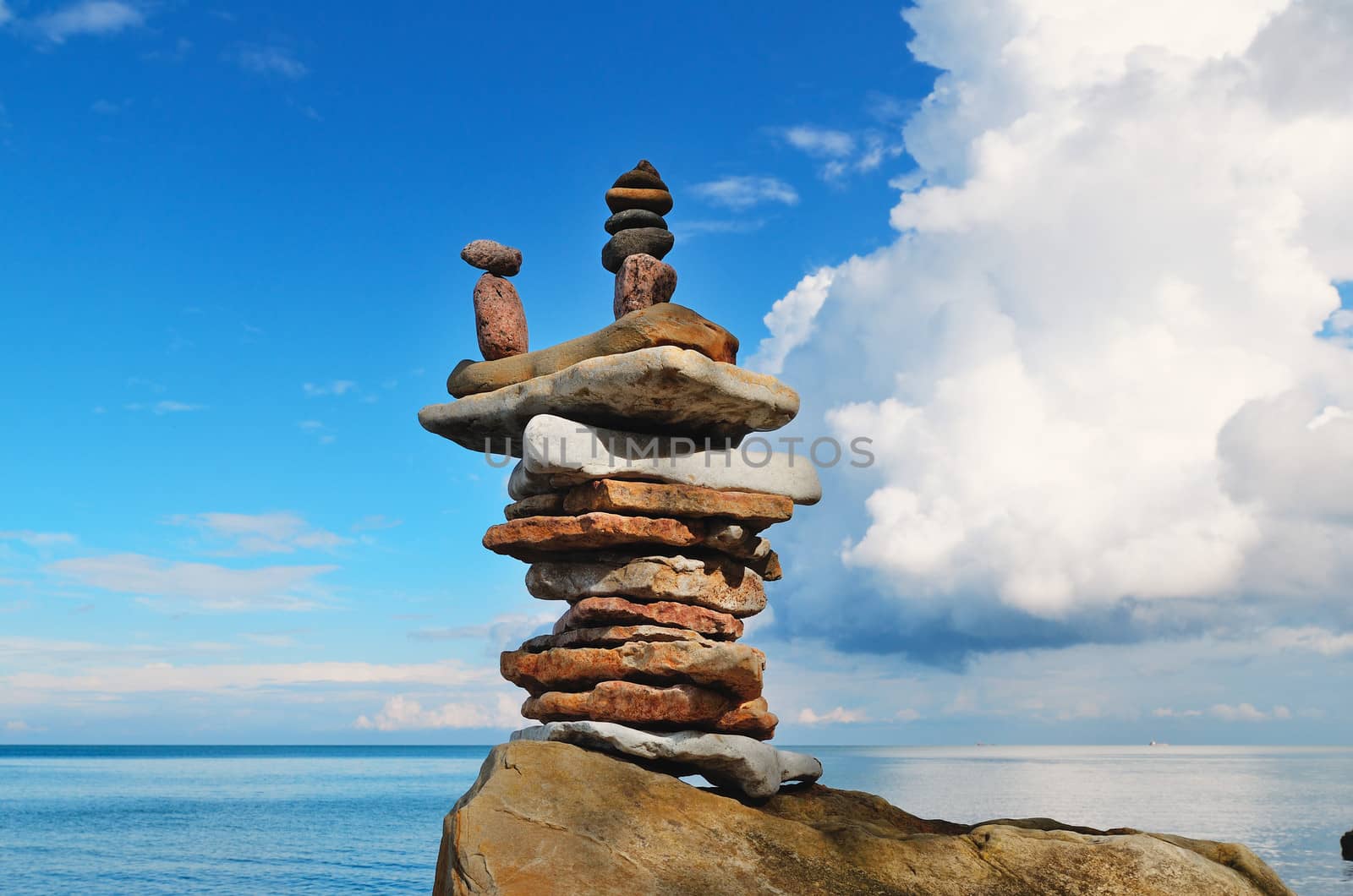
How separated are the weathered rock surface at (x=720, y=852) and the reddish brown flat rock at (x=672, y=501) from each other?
2282 millimetres

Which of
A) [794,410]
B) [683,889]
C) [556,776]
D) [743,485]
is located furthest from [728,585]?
[683,889]

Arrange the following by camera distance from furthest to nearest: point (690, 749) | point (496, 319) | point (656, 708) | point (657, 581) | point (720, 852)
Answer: point (496, 319) < point (657, 581) < point (656, 708) < point (690, 749) < point (720, 852)

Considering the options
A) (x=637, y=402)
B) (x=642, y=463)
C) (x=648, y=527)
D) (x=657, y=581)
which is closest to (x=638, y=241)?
(x=637, y=402)

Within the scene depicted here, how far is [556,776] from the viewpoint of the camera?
27.6ft

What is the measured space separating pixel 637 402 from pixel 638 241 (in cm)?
238

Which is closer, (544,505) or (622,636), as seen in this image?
(622,636)

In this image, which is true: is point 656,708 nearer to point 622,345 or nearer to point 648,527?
point 648,527

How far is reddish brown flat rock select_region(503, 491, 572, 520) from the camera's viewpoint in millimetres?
10547

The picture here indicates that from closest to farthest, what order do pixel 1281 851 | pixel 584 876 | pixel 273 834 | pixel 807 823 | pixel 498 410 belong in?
pixel 584 876, pixel 807 823, pixel 498 410, pixel 1281 851, pixel 273 834

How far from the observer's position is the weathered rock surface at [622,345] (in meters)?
10.0

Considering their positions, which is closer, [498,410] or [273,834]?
[498,410]

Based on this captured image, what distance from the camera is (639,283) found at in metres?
→ 11.2

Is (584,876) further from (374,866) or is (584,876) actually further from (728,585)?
(374,866)

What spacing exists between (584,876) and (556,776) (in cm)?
111
